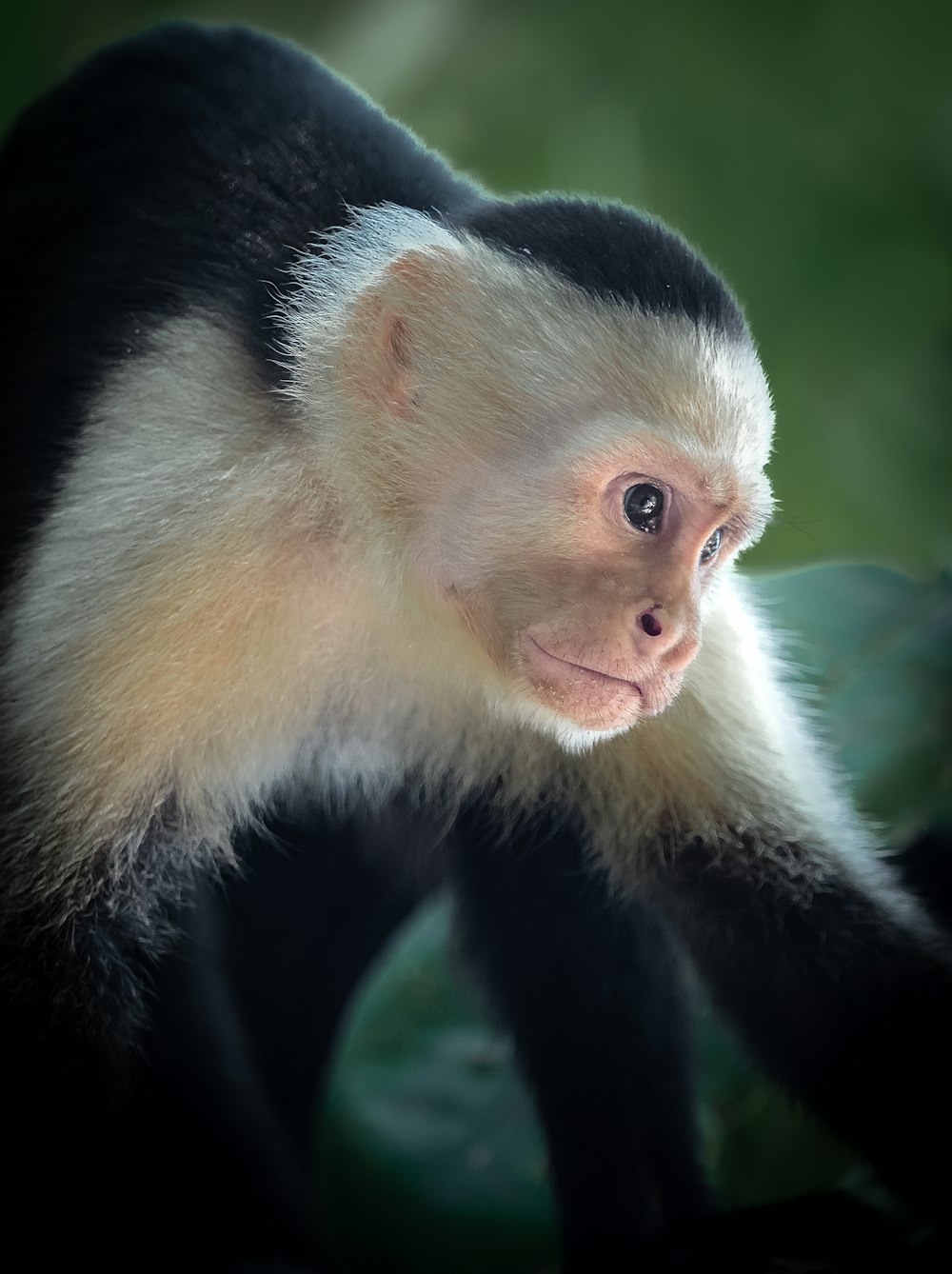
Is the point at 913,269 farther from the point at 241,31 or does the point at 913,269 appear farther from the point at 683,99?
the point at 241,31

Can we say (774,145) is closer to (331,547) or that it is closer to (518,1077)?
(331,547)

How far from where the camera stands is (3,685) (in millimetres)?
1204

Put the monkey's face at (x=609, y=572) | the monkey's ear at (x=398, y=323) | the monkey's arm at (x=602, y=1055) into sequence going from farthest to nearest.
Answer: the monkey's arm at (x=602, y=1055) < the monkey's ear at (x=398, y=323) < the monkey's face at (x=609, y=572)

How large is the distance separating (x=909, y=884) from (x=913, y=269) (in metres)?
0.72

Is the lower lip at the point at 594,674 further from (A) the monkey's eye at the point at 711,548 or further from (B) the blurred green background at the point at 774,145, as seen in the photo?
(B) the blurred green background at the point at 774,145

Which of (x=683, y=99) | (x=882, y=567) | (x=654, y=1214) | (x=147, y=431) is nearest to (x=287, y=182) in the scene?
(x=147, y=431)

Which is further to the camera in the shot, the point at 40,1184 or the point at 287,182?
the point at 287,182

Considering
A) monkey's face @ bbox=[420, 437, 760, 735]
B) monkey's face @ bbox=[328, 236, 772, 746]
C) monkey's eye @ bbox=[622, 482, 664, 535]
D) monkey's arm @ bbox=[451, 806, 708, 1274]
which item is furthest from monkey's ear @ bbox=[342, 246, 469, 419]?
monkey's arm @ bbox=[451, 806, 708, 1274]

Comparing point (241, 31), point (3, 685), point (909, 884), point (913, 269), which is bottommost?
point (3, 685)

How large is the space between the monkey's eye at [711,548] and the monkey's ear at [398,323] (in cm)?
32

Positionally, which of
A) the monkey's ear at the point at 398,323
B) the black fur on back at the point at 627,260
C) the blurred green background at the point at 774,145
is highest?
the blurred green background at the point at 774,145

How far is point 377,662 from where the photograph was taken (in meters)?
1.38

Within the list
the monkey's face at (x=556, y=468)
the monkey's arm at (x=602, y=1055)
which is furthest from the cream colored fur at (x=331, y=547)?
the monkey's arm at (x=602, y=1055)

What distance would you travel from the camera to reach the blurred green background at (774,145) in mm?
1436
